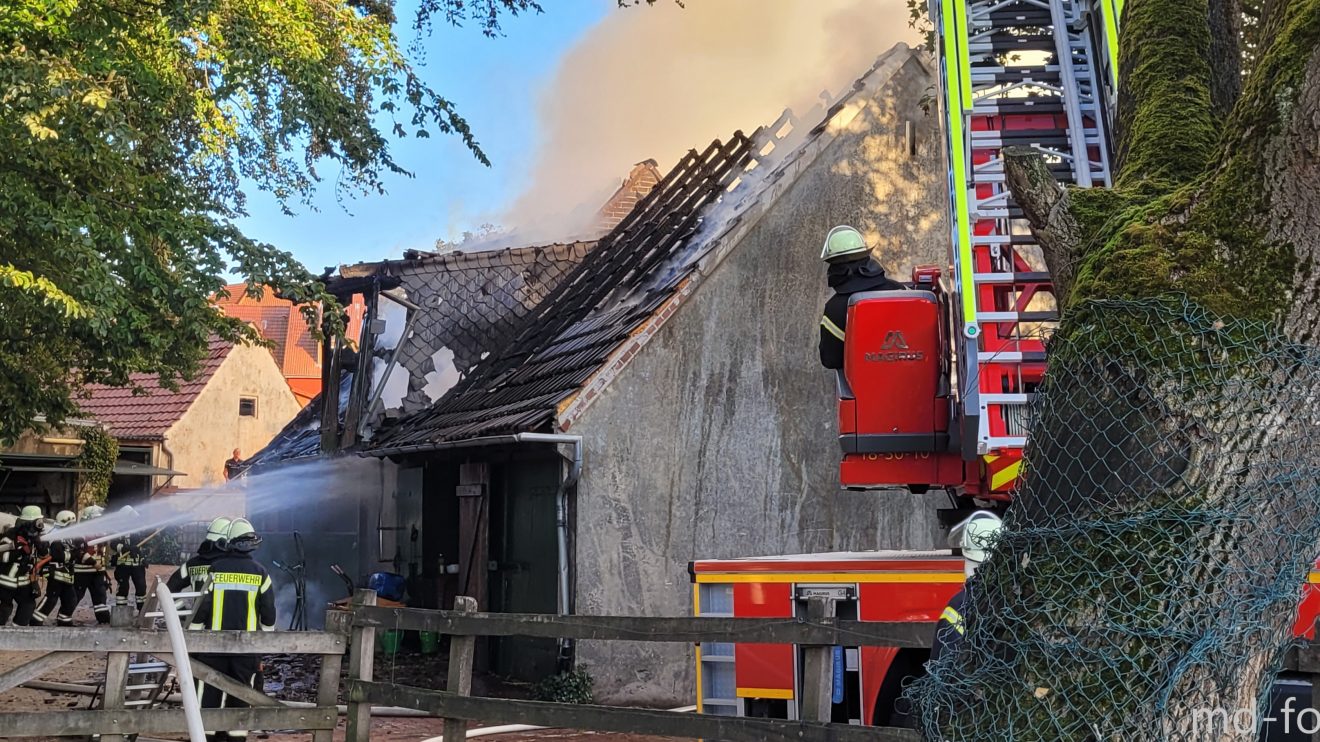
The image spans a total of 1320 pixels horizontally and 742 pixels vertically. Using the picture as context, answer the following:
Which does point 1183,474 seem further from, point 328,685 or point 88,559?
point 88,559

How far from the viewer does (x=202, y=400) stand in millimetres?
34844

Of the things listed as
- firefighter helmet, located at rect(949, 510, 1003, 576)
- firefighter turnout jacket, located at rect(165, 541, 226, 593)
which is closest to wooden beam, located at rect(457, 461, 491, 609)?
firefighter turnout jacket, located at rect(165, 541, 226, 593)

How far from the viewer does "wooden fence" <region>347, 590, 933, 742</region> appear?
4.99 meters

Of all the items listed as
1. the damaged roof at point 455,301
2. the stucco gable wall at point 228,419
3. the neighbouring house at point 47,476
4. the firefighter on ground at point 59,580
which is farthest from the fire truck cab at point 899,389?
the stucco gable wall at point 228,419

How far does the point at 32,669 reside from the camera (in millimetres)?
6289

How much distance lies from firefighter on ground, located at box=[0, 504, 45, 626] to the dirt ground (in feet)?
3.38

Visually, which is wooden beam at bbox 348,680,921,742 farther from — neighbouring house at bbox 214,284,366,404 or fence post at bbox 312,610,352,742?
neighbouring house at bbox 214,284,366,404

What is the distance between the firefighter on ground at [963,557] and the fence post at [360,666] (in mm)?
2955

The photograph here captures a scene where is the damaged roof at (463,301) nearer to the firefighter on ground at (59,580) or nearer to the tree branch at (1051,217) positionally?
the firefighter on ground at (59,580)

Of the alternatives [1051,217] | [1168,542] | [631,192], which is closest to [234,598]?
[1051,217]

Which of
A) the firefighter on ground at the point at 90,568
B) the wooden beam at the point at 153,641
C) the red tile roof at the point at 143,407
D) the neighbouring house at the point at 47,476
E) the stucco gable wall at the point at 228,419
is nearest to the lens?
the wooden beam at the point at 153,641

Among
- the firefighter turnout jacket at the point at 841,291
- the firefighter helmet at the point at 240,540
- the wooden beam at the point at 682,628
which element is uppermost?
the firefighter turnout jacket at the point at 841,291

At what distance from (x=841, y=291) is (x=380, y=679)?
7.78 m

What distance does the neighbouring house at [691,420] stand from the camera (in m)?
11.4
